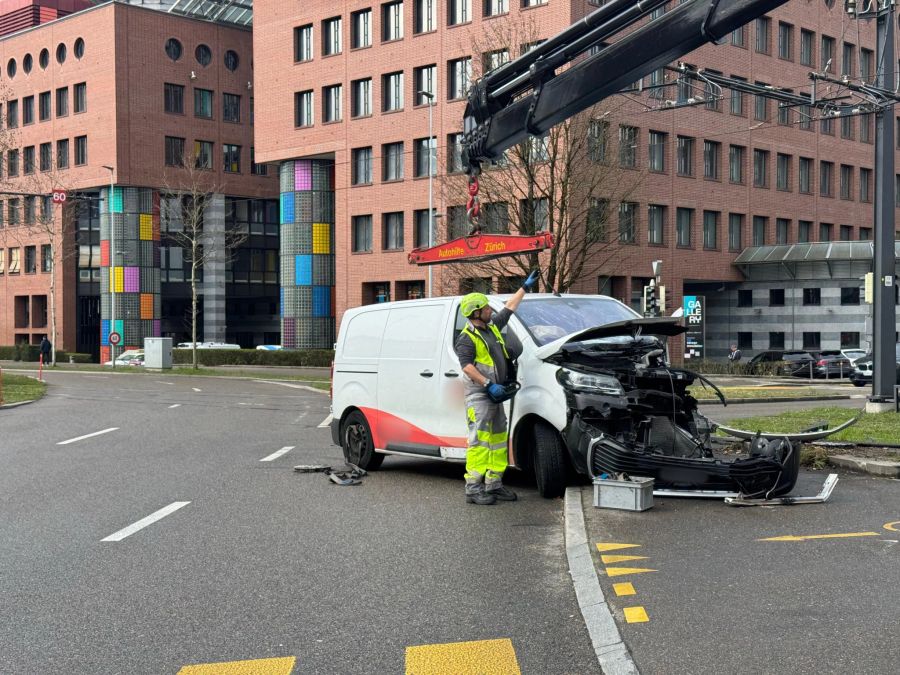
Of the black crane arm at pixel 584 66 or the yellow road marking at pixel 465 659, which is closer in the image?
the yellow road marking at pixel 465 659

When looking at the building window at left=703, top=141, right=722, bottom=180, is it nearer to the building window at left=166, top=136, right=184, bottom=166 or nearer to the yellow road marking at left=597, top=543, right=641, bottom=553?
the building window at left=166, top=136, right=184, bottom=166

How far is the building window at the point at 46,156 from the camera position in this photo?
234ft

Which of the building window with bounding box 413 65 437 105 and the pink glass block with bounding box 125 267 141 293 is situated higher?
the building window with bounding box 413 65 437 105

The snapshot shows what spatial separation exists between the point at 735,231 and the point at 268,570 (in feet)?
170

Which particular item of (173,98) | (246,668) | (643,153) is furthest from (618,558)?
(173,98)

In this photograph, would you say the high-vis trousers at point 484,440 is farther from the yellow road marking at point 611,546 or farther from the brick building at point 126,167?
the brick building at point 126,167

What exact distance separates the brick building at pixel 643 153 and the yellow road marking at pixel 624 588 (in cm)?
4192

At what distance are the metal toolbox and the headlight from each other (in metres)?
0.89

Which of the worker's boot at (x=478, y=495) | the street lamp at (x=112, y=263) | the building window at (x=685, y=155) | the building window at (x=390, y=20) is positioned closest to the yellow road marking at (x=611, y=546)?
the worker's boot at (x=478, y=495)

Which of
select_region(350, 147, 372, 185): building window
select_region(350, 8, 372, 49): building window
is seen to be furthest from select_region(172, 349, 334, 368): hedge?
select_region(350, 8, 372, 49): building window

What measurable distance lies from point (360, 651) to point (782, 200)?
5579 centimetres

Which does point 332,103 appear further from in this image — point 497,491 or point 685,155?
point 497,491

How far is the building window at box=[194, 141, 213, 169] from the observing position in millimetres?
70438

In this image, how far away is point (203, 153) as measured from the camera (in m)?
71.3
